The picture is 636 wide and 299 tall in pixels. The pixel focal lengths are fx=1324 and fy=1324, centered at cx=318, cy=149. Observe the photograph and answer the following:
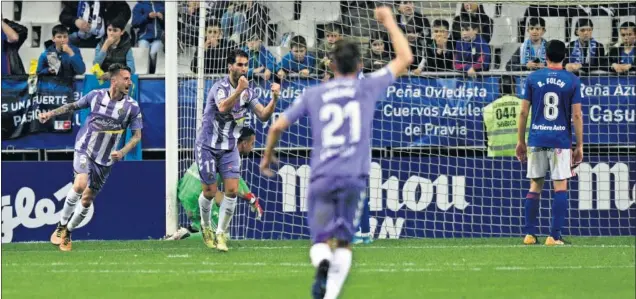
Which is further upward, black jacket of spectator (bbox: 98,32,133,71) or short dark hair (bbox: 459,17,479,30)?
short dark hair (bbox: 459,17,479,30)

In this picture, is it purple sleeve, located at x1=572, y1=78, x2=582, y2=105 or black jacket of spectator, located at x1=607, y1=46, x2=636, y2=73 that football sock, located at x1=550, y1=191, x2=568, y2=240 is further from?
black jacket of spectator, located at x1=607, y1=46, x2=636, y2=73

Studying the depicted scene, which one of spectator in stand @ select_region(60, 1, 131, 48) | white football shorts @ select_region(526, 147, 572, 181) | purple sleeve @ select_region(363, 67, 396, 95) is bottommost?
white football shorts @ select_region(526, 147, 572, 181)

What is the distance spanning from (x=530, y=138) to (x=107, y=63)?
6569 mm

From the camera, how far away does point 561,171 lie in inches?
547

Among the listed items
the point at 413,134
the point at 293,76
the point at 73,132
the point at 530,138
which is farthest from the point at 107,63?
the point at 530,138

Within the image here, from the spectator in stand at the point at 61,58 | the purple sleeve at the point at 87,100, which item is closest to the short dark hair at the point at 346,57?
the purple sleeve at the point at 87,100

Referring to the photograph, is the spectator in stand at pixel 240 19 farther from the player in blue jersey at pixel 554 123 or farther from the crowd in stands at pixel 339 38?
the player in blue jersey at pixel 554 123

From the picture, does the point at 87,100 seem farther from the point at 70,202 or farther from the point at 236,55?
the point at 236,55

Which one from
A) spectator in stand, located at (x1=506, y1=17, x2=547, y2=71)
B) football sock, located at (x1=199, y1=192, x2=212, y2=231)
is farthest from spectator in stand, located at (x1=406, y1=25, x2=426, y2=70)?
football sock, located at (x1=199, y1=192, x2=212, y2=231)

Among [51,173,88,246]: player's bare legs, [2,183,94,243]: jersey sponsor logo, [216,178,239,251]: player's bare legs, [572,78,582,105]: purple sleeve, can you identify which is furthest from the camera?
[2,183,94,243]: jersey sponsor logo

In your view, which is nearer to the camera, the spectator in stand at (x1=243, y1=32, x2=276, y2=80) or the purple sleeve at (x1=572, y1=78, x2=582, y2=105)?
the purple sleeve at (x1=572, y1=78, x2=582, y2=105)

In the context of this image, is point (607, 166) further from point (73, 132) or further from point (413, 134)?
point (73, 132)

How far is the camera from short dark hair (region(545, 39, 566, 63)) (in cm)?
1355

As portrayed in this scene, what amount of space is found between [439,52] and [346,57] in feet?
29.7
